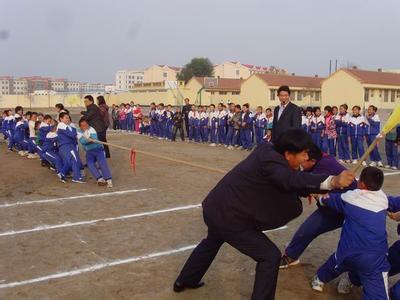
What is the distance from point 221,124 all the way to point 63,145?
880 centimetres

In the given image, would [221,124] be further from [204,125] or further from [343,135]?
[343,135]

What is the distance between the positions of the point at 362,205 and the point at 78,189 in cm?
640

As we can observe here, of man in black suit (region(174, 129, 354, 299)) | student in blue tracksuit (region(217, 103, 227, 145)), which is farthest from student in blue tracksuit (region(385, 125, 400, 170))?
man in black suit (region(174, 129, 354, 299))

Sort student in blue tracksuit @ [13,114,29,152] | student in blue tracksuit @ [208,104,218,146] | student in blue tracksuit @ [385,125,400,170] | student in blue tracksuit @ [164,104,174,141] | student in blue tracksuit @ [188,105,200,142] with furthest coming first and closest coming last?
student in blue tracksuit @ [164,104,174,141] → student in blue tracksuit @ [188,105,200,142] → student in blue tracksuit @ [208,104,218,146] → student in blue tracksuit @ [13,114,29,152] → student in blue tracksuit @ [385,125,400,170]

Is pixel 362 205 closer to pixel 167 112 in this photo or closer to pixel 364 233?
pixel 364 233

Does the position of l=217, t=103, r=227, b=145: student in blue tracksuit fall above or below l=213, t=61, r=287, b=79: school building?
below

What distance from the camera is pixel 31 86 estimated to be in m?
139

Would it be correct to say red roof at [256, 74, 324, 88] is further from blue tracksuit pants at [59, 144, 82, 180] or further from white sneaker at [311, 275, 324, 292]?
white sneaker at [311, 275, 324, 292]

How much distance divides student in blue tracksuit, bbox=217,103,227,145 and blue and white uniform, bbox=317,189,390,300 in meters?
13.7

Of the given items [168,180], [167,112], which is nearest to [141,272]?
[168,180]

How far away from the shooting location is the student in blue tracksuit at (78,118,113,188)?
913cm

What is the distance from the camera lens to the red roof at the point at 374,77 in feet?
140

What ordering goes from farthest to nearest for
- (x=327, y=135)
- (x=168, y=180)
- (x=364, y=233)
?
1. (x=327, y=135)
2. (x=168, y=180)
3. (x=364, y=233)

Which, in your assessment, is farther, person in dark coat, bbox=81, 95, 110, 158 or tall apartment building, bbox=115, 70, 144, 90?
tall apartment building, bbox=115, 70, 144, 90
